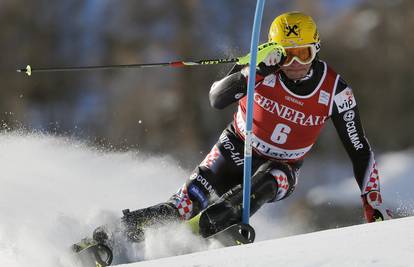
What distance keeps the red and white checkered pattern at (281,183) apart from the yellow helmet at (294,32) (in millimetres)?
657

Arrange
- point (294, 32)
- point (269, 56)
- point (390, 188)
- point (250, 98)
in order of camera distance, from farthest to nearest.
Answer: point (390, 188)
point (294, 32)
point (269, 56)
point (250, 98)

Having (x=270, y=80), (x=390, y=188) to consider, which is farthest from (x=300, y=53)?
(x=390, y=188)

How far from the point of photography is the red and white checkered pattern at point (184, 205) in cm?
398

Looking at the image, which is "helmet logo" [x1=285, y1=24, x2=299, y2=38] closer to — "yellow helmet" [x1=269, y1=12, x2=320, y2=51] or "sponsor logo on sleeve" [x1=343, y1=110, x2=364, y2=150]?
"yellow helmet" [x1=269, y1=12, x2=320, y2=51]

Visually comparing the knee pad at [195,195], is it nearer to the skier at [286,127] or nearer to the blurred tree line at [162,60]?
the skier at [286,127]

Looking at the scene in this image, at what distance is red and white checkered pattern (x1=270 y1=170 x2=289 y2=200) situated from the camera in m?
3.91

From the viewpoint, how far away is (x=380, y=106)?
12859mm

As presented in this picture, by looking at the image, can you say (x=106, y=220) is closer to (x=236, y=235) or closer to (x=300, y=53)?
(x=236, y=235)

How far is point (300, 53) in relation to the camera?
4008 mm

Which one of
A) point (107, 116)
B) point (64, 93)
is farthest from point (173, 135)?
point (64, 93)

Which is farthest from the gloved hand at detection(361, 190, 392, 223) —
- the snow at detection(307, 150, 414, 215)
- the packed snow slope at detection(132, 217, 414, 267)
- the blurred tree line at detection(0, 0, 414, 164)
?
the blurred tree line at detection(0, 0, 414, 164)

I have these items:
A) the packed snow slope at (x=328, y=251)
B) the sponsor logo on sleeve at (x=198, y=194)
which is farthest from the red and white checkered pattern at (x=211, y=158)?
the packed snow slope at (x=328, y=251)

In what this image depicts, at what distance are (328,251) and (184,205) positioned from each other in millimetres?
1744

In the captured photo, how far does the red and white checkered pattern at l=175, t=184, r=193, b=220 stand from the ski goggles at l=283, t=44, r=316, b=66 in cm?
86
